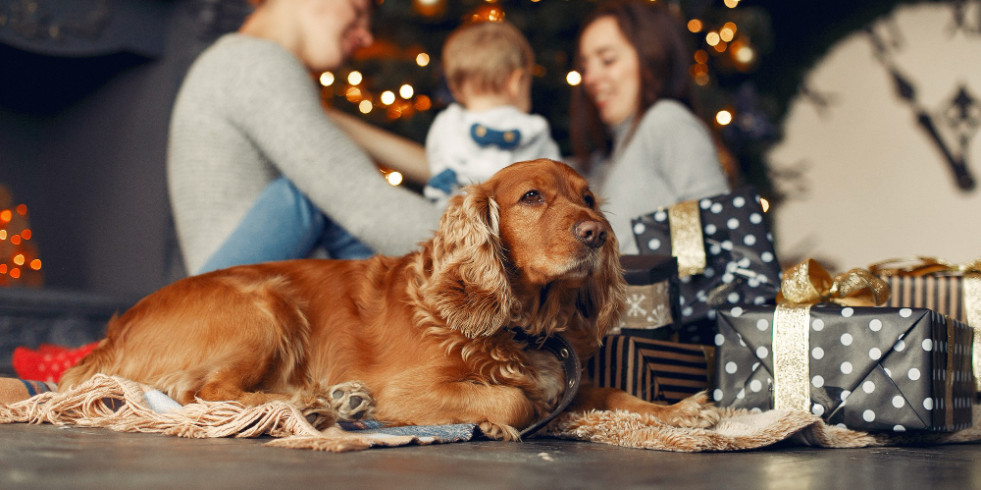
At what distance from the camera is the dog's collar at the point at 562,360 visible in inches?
71.7

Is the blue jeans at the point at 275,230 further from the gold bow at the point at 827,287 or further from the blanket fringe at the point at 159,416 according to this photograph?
the gold bow at the point at 827,287

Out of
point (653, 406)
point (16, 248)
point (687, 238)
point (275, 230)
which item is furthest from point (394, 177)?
point (653, 406)

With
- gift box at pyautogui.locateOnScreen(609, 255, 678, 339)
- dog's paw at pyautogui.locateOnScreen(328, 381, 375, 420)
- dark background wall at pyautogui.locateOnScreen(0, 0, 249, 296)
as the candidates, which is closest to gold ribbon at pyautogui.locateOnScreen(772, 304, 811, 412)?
gift box at pyautogui.locateOnScreen(609, 255, 678, 339)

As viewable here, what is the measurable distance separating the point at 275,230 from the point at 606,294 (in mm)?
1391

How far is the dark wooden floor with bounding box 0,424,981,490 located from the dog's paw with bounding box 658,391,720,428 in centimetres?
18

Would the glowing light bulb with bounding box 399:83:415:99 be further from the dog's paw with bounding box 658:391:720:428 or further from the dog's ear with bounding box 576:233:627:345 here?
the dog's paw with bounding box 658:391:720:428

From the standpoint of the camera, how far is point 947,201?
5.78 meters

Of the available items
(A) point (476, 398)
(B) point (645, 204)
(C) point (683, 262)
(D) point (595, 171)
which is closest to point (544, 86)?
(D) point (595, 171)

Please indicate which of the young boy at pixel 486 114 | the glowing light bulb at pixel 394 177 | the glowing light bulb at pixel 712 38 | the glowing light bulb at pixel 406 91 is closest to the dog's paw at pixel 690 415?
the young boy at pixel 486 114

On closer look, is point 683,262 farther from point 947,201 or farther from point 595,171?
point 947,201

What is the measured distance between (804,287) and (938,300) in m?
0.66

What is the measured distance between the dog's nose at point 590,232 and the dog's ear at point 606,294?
17 cm

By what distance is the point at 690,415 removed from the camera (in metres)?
1.84

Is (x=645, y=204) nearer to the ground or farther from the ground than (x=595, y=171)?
nearer to the ground
